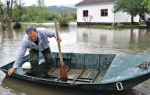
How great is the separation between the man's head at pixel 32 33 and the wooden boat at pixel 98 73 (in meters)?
1.06

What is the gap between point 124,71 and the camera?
14.4 feet

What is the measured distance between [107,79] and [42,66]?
2.53 metres

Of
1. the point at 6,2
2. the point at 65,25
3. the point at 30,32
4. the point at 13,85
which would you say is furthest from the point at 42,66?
the point at 6,2

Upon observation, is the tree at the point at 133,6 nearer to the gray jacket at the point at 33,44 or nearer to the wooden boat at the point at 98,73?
the wooden boat at the point at 98,73

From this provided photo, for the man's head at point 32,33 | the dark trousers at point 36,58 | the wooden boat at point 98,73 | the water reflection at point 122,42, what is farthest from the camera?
the water reflection at point 122,42

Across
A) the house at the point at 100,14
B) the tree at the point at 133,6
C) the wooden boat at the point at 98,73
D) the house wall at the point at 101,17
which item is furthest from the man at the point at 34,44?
the house wall at the point at 101,17

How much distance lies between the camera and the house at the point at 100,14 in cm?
2494

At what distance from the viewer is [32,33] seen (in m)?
4.39

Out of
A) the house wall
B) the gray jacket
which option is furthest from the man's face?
the house wall

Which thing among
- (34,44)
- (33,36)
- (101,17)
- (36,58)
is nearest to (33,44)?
(34,44)

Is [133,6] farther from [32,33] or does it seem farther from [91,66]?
[32,33]

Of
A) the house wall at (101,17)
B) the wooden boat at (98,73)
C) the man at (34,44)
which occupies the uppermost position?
the house wall at (101,17)

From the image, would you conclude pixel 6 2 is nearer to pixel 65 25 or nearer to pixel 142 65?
pixel 65 25

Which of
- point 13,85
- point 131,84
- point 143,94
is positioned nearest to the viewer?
point 131,84
